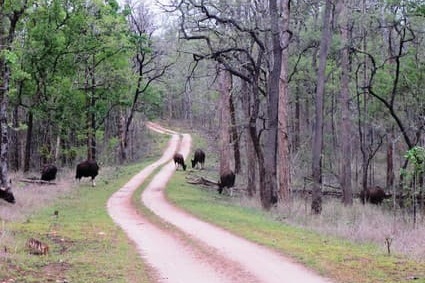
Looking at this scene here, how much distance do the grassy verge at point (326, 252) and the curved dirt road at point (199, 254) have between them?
393mm

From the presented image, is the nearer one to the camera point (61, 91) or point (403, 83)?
point (403, 83)

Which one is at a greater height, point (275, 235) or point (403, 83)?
point (403, 83)

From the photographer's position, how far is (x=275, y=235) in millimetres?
14016

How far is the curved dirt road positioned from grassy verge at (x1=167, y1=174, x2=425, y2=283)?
15.5 inches

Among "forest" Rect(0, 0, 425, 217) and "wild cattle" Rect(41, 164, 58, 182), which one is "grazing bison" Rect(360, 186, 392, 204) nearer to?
"forest" Rect(0, 0, 425, 217)

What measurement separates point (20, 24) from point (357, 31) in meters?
21.2

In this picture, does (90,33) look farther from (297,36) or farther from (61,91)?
(297,36)

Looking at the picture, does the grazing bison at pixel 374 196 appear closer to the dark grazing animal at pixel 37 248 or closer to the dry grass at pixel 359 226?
the dry grass at pixel 359 226

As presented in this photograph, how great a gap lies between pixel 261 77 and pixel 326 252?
20480 millimetres

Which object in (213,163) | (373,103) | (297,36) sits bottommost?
(213,163)

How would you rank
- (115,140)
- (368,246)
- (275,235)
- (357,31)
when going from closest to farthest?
(368,246), (275,235), (357,31), (115,140)

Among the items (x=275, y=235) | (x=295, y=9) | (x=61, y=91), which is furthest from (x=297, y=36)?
(x=275, y=235)

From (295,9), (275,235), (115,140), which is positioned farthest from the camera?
(115,140)

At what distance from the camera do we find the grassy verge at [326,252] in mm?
9656
